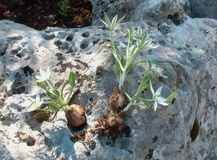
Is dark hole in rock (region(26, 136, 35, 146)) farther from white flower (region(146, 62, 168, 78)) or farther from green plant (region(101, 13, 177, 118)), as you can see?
white flower (region(146, 62, 168, 78))

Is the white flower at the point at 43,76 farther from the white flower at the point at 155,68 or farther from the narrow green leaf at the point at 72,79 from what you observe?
the white flower at the point at 155,68

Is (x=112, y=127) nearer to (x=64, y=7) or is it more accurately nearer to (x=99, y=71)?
(x=99, y=71)

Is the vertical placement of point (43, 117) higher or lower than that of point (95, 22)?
higher

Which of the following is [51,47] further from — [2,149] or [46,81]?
[2,149]

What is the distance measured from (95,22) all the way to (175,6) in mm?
987

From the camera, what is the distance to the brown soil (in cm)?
530

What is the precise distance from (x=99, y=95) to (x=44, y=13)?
2.94 meters

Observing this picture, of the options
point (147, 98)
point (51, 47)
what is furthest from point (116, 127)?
point (51, 47)

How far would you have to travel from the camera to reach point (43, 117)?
2.64m

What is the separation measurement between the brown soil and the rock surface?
1.94m

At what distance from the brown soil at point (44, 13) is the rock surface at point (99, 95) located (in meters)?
1.94

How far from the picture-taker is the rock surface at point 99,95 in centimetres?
255

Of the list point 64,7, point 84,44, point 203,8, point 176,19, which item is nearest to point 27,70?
point 84,44

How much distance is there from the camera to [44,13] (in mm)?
5406
